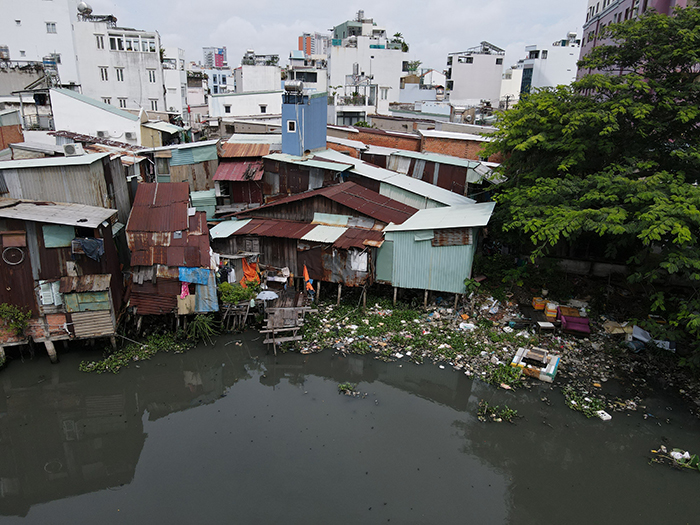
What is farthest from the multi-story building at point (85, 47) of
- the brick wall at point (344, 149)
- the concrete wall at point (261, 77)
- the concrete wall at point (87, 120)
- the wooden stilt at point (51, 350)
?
the wooden stilt at point (51, 350)

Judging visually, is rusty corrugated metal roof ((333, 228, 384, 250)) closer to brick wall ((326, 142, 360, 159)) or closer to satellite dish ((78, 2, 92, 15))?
brick wall ((326, 142, 360, 159))

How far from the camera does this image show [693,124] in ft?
41.1

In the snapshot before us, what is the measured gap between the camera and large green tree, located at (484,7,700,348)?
35.8 feet

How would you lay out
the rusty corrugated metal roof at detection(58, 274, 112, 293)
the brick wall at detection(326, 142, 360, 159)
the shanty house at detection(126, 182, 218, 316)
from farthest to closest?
1. the brick wall at detection(326, 142, 360, 159)
2. the shanty house at detection(126, 182, 218, 316)
3. the rusty corrugated metal roof at detection(58, 274, 112, 293)

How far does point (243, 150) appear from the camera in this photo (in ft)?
67.3

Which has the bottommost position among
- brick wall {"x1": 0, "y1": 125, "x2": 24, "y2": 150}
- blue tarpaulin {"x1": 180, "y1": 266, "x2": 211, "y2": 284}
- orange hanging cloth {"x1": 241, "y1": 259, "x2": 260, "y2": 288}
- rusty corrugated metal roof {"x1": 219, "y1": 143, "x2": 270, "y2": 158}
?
orange hanging cloth {"x1": 241, "y1": 259, "x2": 260, "y2": 288}

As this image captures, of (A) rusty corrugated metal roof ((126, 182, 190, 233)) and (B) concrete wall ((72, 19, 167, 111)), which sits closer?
(A) rusty corrugated metal roof ((126, 182, 190, 233))

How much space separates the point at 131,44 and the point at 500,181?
101 ft

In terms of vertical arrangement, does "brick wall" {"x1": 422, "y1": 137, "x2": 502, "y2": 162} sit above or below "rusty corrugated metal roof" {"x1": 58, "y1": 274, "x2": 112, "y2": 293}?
above

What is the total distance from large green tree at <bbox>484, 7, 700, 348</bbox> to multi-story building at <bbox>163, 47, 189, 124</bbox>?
3122 cm

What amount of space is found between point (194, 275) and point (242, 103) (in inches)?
927

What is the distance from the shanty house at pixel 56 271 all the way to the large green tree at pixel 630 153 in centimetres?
1182

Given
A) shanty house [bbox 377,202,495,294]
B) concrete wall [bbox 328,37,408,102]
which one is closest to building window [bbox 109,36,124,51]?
concrete wall [bbox 328,37,408,102]

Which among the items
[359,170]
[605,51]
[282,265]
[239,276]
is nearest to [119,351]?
[239,276]
